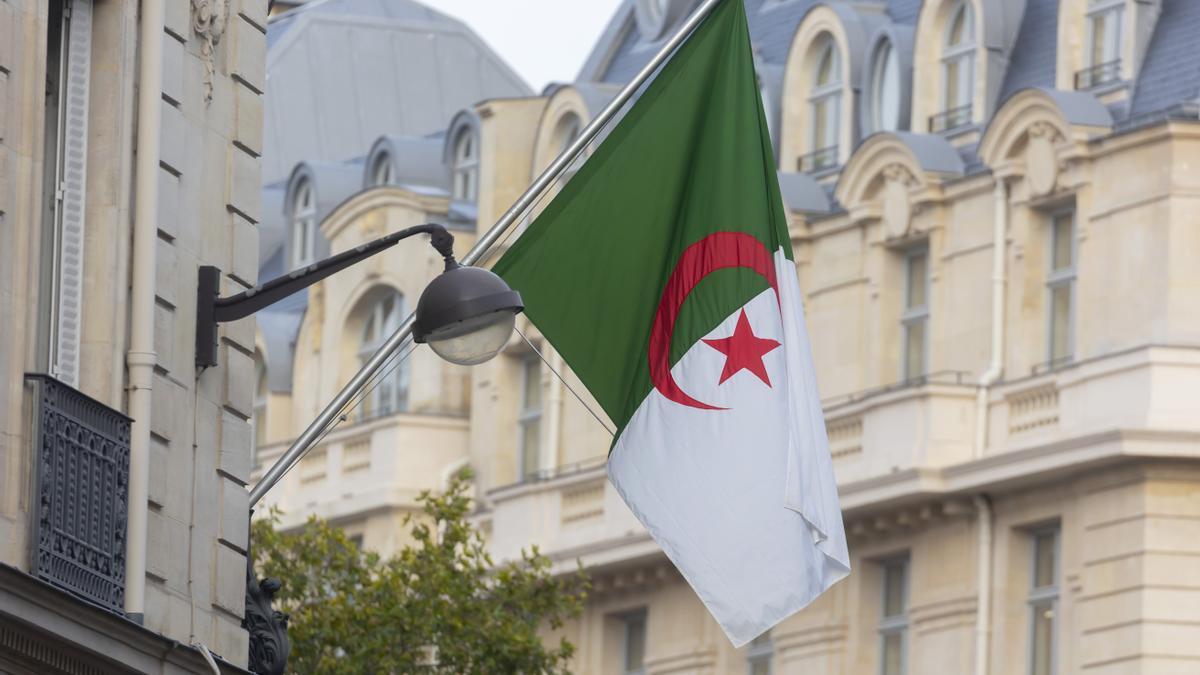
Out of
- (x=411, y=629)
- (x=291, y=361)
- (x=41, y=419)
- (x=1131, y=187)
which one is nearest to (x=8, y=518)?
(x=41, y=419)

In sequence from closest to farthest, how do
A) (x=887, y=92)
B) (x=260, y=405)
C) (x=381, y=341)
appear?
(x=887, y=92) < (x=381, y=341) < (x=260, y=405)

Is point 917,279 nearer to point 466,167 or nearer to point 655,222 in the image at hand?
point 466,167

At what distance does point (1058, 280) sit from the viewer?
1839 inches

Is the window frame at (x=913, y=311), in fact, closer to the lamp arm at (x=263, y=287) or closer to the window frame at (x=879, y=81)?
the window frame at (x=879, y=81)

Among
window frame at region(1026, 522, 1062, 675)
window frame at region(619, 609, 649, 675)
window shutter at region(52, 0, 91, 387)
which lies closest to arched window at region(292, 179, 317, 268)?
window frame at region(619, 609, 649, 675)

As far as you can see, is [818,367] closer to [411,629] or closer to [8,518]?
[411,629]

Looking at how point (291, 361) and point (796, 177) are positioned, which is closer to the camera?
point (796, 177)

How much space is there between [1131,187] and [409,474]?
14884 mm

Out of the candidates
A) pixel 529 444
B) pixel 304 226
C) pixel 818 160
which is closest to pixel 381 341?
pixel 529 444

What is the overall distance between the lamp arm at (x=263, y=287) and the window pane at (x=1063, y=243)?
27.1 m

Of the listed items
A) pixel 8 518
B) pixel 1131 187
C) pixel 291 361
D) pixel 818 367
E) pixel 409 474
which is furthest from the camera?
pixel 291 361

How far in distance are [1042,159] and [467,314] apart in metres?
28.6

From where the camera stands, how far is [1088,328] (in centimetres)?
4591

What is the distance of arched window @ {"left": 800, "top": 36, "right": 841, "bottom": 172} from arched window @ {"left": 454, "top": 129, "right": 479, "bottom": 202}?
25.2 ft
